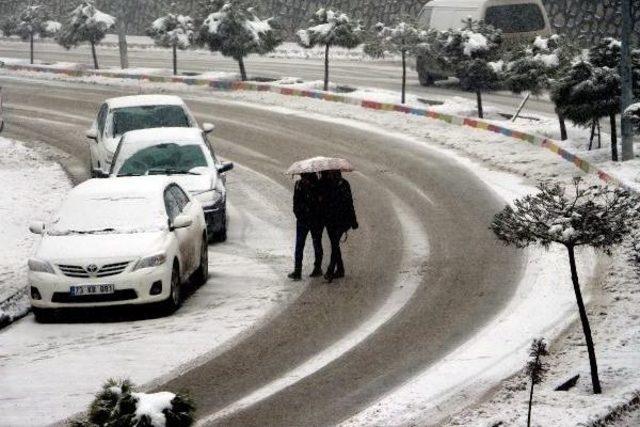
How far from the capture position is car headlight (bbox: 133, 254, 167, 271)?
49.9 feet

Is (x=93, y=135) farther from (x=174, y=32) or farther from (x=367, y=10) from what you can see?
(x=367, y=10)

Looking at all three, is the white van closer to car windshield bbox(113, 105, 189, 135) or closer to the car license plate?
car windshield bbox(113, 105, 189, 135)

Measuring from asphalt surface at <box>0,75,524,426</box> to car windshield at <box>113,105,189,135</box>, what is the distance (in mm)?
1810

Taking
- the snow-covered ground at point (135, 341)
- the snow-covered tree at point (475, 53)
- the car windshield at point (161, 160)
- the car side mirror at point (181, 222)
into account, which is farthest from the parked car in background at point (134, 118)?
the car side mirror at point (181, 222)

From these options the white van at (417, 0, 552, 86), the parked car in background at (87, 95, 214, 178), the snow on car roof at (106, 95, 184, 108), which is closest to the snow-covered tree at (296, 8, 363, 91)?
the white van at (417, 0, 552, 86)

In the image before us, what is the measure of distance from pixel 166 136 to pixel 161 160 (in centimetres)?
58

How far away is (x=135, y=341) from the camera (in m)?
14.4

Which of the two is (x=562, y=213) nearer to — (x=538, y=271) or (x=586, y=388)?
(x=586, y=388)

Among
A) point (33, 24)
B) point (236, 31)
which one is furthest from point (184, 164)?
point (33, 24)

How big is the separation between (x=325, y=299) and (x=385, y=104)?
692 inches

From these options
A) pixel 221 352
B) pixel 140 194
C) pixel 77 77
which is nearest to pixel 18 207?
pixel 140 194

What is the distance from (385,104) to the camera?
33.5 metres

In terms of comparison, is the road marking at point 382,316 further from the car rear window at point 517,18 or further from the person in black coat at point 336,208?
the car rear window at point 517,18

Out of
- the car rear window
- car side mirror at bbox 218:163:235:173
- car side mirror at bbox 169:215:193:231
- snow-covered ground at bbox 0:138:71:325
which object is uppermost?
the car rear window
